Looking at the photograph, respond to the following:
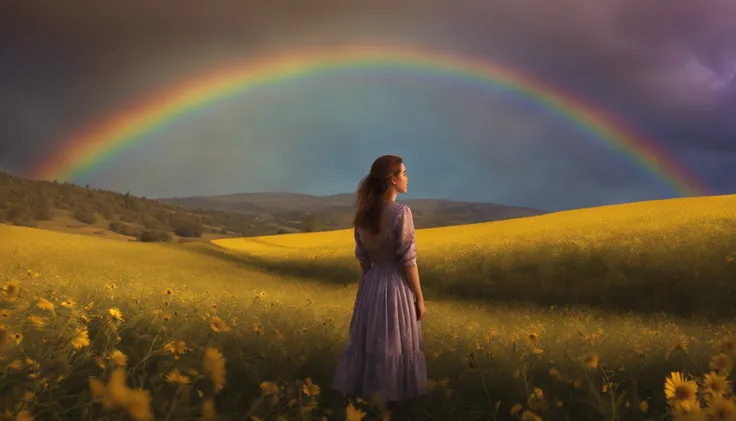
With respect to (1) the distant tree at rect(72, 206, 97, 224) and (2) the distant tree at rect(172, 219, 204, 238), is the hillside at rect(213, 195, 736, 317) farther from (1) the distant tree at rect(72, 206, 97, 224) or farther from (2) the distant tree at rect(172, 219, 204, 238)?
(1) the distant tree at rect(72, 206, 97, 224)

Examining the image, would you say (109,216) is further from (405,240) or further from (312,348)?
(405,240)

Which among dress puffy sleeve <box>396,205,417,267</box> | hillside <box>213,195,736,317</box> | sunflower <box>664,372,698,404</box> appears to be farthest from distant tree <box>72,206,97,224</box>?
sunflower <box>664,372,698,404</box>

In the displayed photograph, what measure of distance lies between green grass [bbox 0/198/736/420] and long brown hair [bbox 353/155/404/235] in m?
1.63

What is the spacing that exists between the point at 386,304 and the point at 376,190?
1132 mm

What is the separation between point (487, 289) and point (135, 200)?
284 ft

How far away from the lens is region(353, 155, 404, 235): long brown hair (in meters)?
5.79

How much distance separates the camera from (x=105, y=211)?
7788 centimetres

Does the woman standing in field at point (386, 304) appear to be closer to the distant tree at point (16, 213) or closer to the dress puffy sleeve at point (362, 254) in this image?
the dress puffy sleeve at point (362, 254)

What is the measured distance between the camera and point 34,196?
255ft

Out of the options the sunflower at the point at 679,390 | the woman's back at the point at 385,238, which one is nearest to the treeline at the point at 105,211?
the woman's back at the point at 385,238

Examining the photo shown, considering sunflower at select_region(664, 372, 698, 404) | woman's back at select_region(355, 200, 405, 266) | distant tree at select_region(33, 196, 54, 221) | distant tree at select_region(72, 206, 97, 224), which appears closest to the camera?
sunflower at select_region(664, 372, 698, 404)

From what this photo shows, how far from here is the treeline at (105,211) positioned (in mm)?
66387

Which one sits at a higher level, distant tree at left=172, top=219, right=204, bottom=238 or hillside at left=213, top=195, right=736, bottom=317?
hillside at left=213, top=195, right=736, bottom=317

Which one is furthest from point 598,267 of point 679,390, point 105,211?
point 105,211
